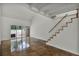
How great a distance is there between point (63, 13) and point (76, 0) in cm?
77

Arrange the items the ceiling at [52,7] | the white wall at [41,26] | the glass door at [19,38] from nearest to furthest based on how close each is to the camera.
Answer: the ceiling at [52,7] → the glass door at [19,38] → the white wall at [41,26]

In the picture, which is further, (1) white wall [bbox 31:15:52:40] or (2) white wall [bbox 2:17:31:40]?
(1) white wall [bbox 31:15:52:40]

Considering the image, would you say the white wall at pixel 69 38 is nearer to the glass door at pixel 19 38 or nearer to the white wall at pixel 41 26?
the white wall at pixel 41 26

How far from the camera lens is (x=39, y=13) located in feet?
6.81

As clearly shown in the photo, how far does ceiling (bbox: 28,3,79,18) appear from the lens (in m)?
1.77

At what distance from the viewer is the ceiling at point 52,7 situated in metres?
1.77

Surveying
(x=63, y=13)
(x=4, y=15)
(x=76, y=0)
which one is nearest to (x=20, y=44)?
(x=4, y=15)

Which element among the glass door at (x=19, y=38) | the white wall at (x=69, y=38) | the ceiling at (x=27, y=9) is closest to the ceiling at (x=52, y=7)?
the ceiling at (x=27, y=9)

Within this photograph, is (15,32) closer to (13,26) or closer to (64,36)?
(13,26)

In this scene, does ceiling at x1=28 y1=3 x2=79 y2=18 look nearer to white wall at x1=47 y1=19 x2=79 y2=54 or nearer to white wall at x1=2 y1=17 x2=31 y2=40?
Result: white wall at x1=2 y1=17 x2=31 y2=40

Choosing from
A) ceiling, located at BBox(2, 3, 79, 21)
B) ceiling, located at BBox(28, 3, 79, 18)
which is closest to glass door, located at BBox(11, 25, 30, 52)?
ceiling, located at BBox(2, 3, 79, 21)

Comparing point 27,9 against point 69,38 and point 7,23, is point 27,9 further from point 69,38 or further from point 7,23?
point 69,38

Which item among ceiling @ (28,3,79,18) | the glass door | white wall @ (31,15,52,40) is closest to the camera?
ceiling @ (28,3,79,18)

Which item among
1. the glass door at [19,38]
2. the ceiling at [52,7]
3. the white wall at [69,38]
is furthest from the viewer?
the white wall at [69,38]
